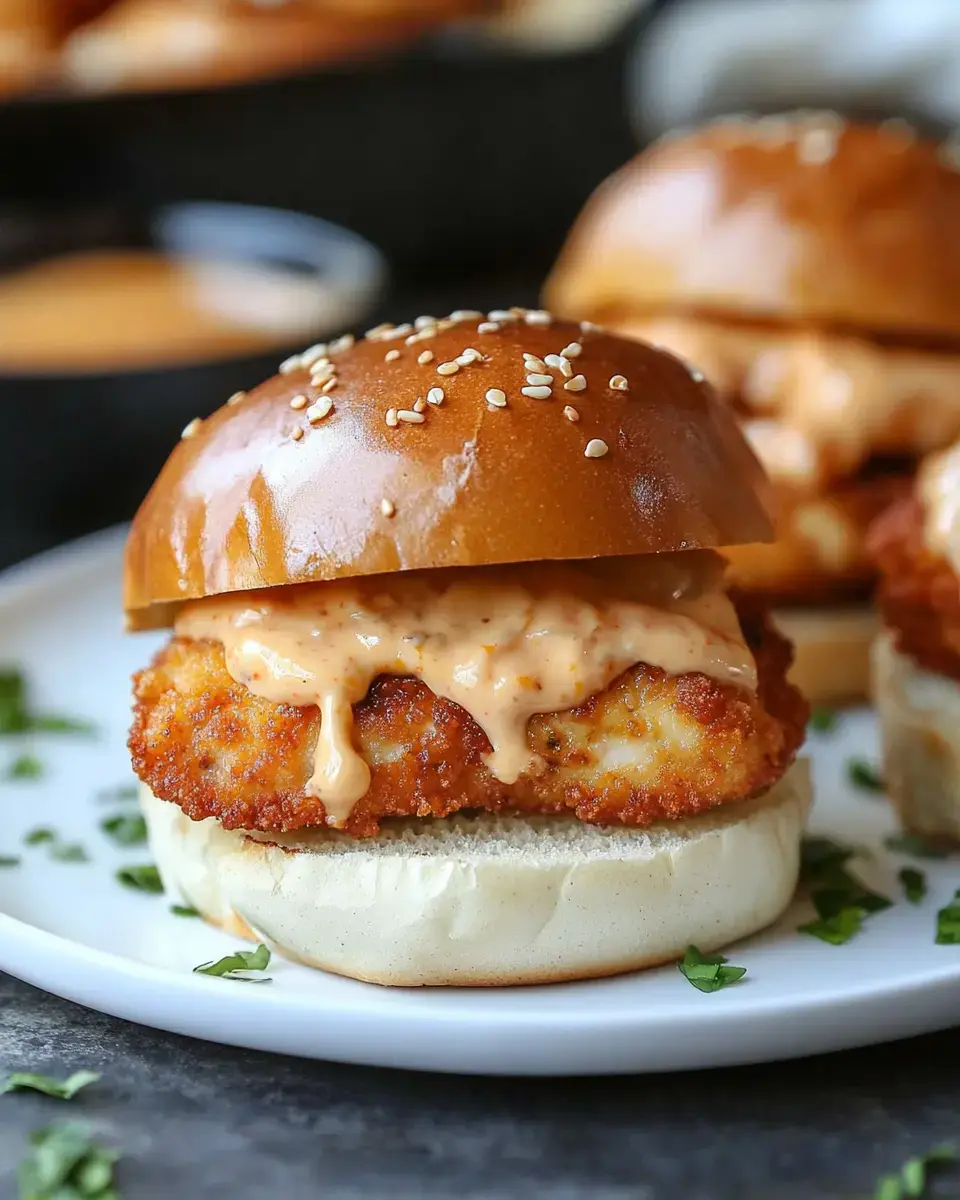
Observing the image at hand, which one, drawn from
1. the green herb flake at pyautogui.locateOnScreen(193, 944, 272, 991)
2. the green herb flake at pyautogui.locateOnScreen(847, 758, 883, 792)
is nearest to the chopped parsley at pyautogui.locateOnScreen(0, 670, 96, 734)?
the green herb flake at pyautogui.locateOnScreen(193, 944, 272, 991)

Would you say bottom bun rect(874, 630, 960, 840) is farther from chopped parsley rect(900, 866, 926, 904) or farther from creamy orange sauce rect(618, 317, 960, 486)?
creamy orange sauce rect(618, 317, 960, 486)

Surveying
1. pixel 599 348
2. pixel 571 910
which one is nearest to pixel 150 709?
pixel 571 910

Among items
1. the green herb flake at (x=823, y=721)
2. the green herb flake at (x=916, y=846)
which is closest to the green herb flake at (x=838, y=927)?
the green herb flake at (x=916, y=846)

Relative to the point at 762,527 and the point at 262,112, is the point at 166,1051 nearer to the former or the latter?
the point at 762,527

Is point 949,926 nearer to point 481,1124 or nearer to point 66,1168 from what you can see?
point 481,1124

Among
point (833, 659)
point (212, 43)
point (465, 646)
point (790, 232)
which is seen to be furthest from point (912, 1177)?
point (212, 43)

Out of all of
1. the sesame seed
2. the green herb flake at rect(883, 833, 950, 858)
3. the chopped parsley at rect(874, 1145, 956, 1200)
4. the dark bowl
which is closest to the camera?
the chopped parsley at rect(874, 1145, 956, 1200)
